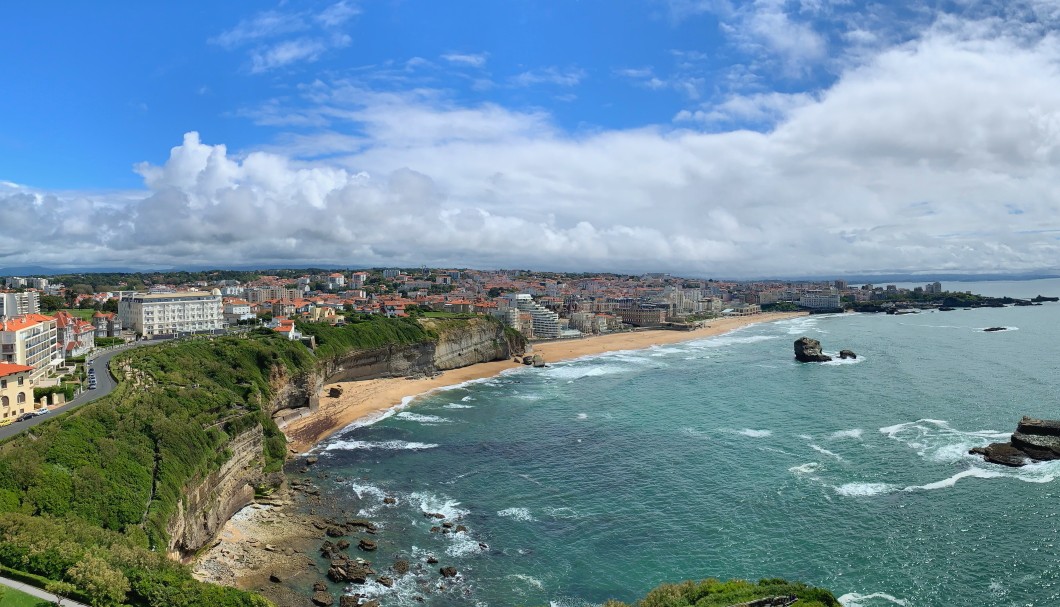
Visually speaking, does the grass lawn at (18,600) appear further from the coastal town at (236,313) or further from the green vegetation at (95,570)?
the coastal town at (236,313)

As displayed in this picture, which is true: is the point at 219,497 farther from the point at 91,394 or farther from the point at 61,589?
the point at 61,589

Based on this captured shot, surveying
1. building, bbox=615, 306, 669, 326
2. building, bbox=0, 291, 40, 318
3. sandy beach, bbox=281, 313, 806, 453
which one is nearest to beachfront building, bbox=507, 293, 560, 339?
sandy beach, bbox=281, 313, 806, 453

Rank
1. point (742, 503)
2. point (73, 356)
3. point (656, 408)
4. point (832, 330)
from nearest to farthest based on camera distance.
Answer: point (742, 503)
point (73, 356)
point (656, 408)
point (832, 330)

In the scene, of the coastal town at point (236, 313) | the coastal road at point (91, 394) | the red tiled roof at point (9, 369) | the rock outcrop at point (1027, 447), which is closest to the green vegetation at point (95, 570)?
the coastal road at point (91, 394)

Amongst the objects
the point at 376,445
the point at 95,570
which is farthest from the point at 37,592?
the point at 376,445

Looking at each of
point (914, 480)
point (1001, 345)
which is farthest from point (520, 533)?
point (1001, 345)

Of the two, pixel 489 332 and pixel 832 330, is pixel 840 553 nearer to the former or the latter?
pixel 489 332
